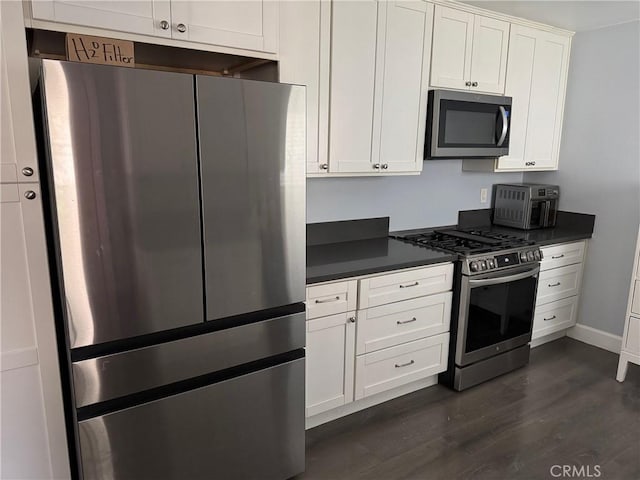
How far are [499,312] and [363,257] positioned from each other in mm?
1045

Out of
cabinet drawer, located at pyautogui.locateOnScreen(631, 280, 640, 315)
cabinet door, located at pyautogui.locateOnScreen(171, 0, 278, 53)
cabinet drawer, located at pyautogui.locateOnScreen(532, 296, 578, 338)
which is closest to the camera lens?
cabinet door, located at pyautogui.locateOnScreen(171, 0, 278, 53)

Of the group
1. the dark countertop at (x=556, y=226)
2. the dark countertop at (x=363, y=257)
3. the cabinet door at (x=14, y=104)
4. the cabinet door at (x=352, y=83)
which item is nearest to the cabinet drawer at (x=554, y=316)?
the dark countertop at (x=556, y=226)

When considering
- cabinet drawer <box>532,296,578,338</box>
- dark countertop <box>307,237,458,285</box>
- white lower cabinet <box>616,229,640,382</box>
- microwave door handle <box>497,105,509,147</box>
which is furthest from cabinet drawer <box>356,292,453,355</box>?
white lower cabinet <box>616,229,640,382</box>

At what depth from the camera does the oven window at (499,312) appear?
2848mm

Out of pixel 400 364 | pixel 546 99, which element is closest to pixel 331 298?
pixel 400 364

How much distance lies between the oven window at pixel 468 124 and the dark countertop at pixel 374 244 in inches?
26.8

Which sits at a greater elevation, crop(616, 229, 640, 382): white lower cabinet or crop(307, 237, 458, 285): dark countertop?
crop(307, 237, 458, 285): dark countertop

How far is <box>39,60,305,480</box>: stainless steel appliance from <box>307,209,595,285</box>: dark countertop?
52cm

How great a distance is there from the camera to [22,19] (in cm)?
142

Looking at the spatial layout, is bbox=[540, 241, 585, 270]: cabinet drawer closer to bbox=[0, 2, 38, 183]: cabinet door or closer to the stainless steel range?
the stainless steel range

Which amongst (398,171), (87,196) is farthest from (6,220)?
(398,171)

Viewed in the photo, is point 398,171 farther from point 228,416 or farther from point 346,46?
point 228,416

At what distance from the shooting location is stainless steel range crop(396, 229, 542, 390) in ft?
9.15

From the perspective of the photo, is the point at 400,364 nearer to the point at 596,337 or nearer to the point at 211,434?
the point at 211,434
